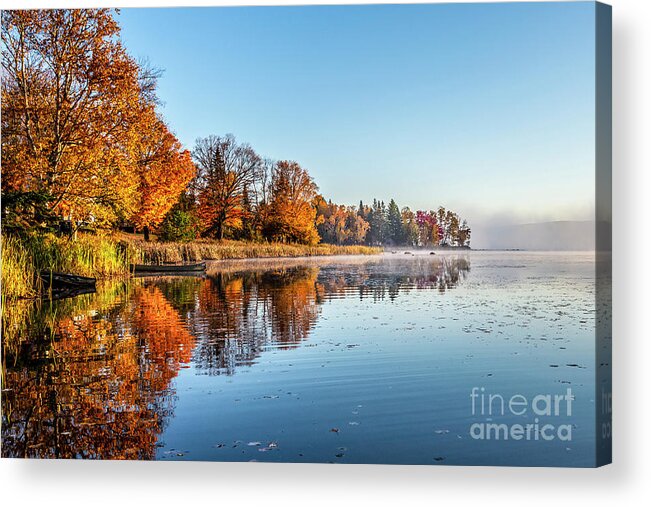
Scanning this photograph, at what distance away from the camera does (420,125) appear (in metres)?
7.41

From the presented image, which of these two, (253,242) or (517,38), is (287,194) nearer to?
(253,242)

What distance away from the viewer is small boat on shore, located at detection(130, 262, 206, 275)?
40.9ft

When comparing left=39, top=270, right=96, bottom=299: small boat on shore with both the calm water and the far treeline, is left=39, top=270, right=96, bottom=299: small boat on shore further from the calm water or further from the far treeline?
the far treeline

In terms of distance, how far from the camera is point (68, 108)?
8438mm

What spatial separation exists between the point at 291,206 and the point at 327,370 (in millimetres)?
2684

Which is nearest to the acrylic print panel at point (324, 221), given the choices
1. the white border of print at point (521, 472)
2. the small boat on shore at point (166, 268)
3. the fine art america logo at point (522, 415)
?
the fine art america logo at point (522, 415)

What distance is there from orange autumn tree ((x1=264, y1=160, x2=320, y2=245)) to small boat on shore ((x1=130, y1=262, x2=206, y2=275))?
12.3ft

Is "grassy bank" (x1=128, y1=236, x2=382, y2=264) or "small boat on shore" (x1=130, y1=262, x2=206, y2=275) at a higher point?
"grassy bank" (x1=128, y1=236, x2=382, y2=264)

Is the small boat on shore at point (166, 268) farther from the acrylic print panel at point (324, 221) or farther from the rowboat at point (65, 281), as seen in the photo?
the acrylic print panel at point (324, 221)

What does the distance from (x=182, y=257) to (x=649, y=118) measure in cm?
812

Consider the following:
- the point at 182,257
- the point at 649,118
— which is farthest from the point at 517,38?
the point at 182,257

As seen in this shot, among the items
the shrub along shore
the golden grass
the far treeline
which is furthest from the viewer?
the shrub along shore

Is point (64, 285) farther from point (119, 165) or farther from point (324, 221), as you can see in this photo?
point (324, 221)

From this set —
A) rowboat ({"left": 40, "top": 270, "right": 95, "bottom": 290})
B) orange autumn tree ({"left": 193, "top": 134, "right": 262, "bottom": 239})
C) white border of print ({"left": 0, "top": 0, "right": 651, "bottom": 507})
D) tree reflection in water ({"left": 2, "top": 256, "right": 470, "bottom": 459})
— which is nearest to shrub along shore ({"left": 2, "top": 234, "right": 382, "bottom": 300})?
rowboat ({"left": 40, "top": 270, "right": 95, "bottom": 290})
